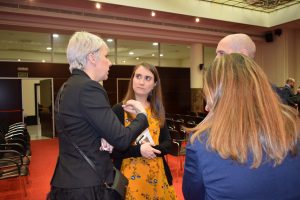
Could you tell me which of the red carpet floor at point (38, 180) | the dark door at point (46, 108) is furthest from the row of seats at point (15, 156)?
the dark door at point (46, 108)

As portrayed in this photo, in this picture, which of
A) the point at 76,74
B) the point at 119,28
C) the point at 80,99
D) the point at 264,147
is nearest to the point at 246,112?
the point at 264,147

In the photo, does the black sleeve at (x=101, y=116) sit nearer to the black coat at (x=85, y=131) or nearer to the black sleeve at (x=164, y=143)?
the black coat at (x=85, y=131)

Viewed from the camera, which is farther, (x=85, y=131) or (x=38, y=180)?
(x=38, y=180)

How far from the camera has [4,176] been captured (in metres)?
3.23

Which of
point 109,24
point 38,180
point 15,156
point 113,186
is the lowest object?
point 38,180

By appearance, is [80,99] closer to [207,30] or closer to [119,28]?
[119,28]

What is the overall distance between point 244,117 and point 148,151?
95cm

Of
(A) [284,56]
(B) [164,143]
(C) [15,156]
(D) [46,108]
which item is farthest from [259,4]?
(B) [164,143]

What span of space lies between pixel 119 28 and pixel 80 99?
755 cm

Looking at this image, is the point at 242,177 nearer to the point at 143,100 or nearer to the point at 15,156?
the point at 143,100

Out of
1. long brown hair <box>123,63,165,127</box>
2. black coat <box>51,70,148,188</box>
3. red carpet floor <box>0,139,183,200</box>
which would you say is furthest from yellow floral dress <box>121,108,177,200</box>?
red carpet floor <box>0,139,183,200</box>

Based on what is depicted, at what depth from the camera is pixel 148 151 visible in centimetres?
175

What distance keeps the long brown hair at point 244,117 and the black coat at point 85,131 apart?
411mm

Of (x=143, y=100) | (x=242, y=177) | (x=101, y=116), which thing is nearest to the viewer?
(x=242, y=177)
